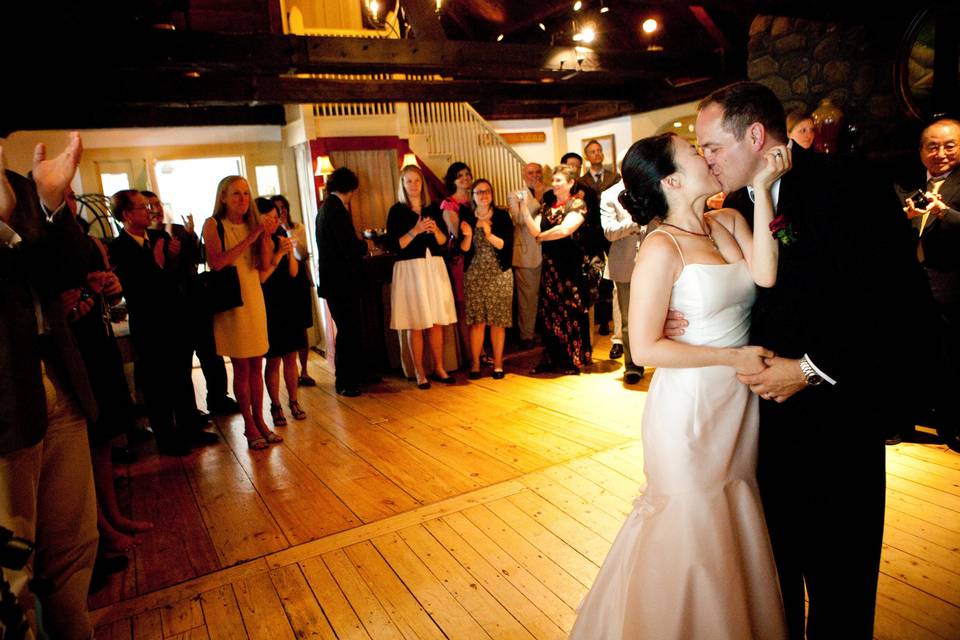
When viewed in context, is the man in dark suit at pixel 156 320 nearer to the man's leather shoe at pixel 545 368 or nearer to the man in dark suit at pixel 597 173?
the man's leather shoe at pixel 545 368

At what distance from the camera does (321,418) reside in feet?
15.7

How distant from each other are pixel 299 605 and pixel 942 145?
4082 mm

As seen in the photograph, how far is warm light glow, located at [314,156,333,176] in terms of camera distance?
646 centimetres

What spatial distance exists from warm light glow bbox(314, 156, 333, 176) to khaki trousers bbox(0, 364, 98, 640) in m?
4.84

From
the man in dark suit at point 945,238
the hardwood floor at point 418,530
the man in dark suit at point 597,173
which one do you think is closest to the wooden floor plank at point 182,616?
the hardwood floor at point 418,530

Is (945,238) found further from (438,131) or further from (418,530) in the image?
(438,131)

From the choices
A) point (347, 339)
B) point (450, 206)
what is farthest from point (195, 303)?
point (450, 206)

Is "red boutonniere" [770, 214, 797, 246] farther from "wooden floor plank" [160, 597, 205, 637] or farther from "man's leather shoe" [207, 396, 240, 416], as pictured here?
"man's leather shoe" [207, 396, 240, 416]

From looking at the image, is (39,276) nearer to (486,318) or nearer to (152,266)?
(152,266)

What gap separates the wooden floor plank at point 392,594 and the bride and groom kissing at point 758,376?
27.1 inches

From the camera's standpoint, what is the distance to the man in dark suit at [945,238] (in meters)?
3.43

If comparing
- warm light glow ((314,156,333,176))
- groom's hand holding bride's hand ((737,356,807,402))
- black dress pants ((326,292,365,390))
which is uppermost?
warm light glow ((314,156,333,176))

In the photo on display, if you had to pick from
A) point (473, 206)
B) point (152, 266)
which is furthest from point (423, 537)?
point (473, 206)

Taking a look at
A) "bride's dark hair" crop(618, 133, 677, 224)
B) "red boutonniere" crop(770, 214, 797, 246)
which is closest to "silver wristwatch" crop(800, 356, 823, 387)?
"red boutonniere" crop(770, 214, 797, 246)
